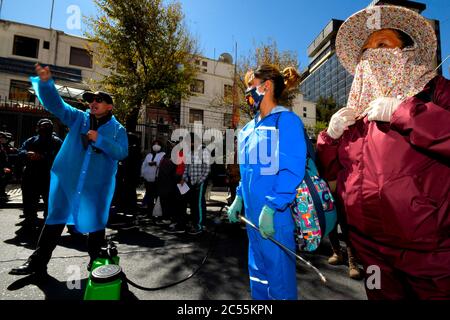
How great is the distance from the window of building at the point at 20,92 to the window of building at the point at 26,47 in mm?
2624

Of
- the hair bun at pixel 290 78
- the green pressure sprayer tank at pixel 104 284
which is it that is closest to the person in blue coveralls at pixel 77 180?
the green pressure sprayer tank at pixel 104 284

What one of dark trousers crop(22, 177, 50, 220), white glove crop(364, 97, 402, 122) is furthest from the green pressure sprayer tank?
dark trousers crop(22, 177, 50, 220)

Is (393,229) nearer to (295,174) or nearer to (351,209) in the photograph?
(351,209)

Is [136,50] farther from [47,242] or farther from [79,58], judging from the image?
[79,58]

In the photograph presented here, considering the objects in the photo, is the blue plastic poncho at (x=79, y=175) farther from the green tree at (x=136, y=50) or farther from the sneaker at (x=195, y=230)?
the green tree at (x=136, y=50)

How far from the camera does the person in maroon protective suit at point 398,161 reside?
1.20 metres

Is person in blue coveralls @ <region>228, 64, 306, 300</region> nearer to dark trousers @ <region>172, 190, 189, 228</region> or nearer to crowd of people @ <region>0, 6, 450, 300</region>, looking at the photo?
crowd of people @ <region>0, 6, 450, 300</region>

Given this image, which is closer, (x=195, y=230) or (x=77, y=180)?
(x=77, y=180)

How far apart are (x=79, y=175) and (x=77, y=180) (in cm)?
5

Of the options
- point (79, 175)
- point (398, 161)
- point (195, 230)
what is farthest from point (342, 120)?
point (195, 230)

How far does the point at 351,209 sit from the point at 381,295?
48cm

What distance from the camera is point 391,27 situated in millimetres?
1695

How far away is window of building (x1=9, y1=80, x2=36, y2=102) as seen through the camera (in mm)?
19672
